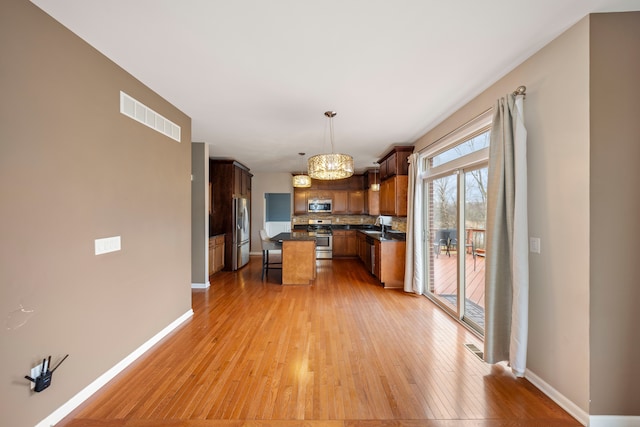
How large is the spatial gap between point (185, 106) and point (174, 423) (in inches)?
122

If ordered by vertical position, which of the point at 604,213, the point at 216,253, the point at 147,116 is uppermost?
the point at 147,116

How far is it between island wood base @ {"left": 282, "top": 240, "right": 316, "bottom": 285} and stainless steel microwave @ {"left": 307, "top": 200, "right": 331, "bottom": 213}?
2969 mm

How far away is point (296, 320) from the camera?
3.23m

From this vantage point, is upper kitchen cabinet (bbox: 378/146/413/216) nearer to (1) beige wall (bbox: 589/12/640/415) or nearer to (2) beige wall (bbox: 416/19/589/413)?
(2) beige wall (bbox: 416/19/589/413)

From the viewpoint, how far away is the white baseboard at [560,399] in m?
1.66

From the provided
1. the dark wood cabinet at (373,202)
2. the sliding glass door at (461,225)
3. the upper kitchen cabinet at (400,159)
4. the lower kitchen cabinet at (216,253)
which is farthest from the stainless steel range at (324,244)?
the sliding glass door at (461,225)

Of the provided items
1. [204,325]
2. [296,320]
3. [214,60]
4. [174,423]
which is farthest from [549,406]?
[214,60]

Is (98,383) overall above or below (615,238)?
below

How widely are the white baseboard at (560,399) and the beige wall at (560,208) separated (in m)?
0.02

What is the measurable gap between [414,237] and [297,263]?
7.27 ft

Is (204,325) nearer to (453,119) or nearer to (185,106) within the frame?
(185,106)

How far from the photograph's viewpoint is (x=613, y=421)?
1.61 metres

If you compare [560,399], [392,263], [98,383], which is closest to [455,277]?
[392,263]

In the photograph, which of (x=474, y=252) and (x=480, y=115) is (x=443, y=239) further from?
(x=480, y=115)
